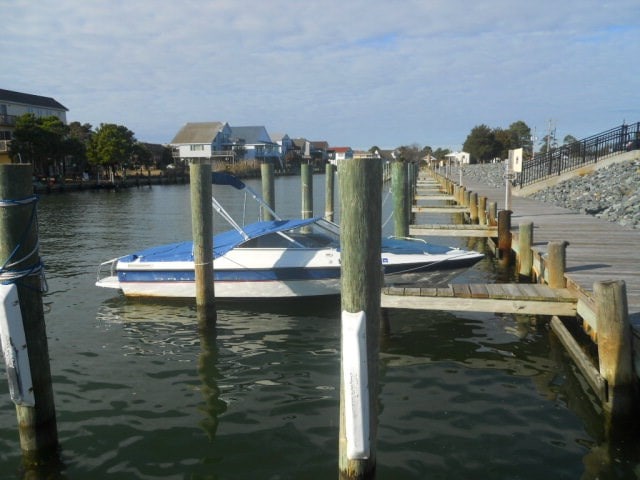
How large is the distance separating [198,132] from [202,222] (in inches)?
3656

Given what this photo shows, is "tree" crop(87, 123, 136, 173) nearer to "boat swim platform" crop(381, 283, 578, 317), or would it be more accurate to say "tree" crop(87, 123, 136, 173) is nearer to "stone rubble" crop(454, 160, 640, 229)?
"stone rubble" crop(454, 160, 640, 229)

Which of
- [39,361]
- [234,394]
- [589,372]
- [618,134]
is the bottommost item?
[234,394]

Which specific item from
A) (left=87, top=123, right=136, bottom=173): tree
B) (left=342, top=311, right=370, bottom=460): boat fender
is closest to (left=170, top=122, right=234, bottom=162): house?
(left=87, top=123, right=136, bottom=173): tree

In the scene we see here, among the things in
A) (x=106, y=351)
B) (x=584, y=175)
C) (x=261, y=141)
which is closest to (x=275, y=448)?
(x=106, y=351)

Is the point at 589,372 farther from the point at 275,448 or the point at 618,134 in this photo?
the point at 618,134

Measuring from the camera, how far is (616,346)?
5375mm

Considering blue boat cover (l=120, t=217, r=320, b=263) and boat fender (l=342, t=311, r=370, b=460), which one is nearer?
boat fender (l=342, t=311, r=370, b=460)

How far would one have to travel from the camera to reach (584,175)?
976 inches

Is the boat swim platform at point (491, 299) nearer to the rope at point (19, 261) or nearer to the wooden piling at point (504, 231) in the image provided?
the rope at point (19, 261)

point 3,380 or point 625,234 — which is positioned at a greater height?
point 625,234

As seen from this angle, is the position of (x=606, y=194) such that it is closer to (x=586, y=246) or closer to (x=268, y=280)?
(x=586, y=246)

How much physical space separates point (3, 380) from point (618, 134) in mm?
27287

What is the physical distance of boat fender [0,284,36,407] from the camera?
4.49 metres

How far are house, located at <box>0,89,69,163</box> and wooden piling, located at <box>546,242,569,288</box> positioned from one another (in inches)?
2067
